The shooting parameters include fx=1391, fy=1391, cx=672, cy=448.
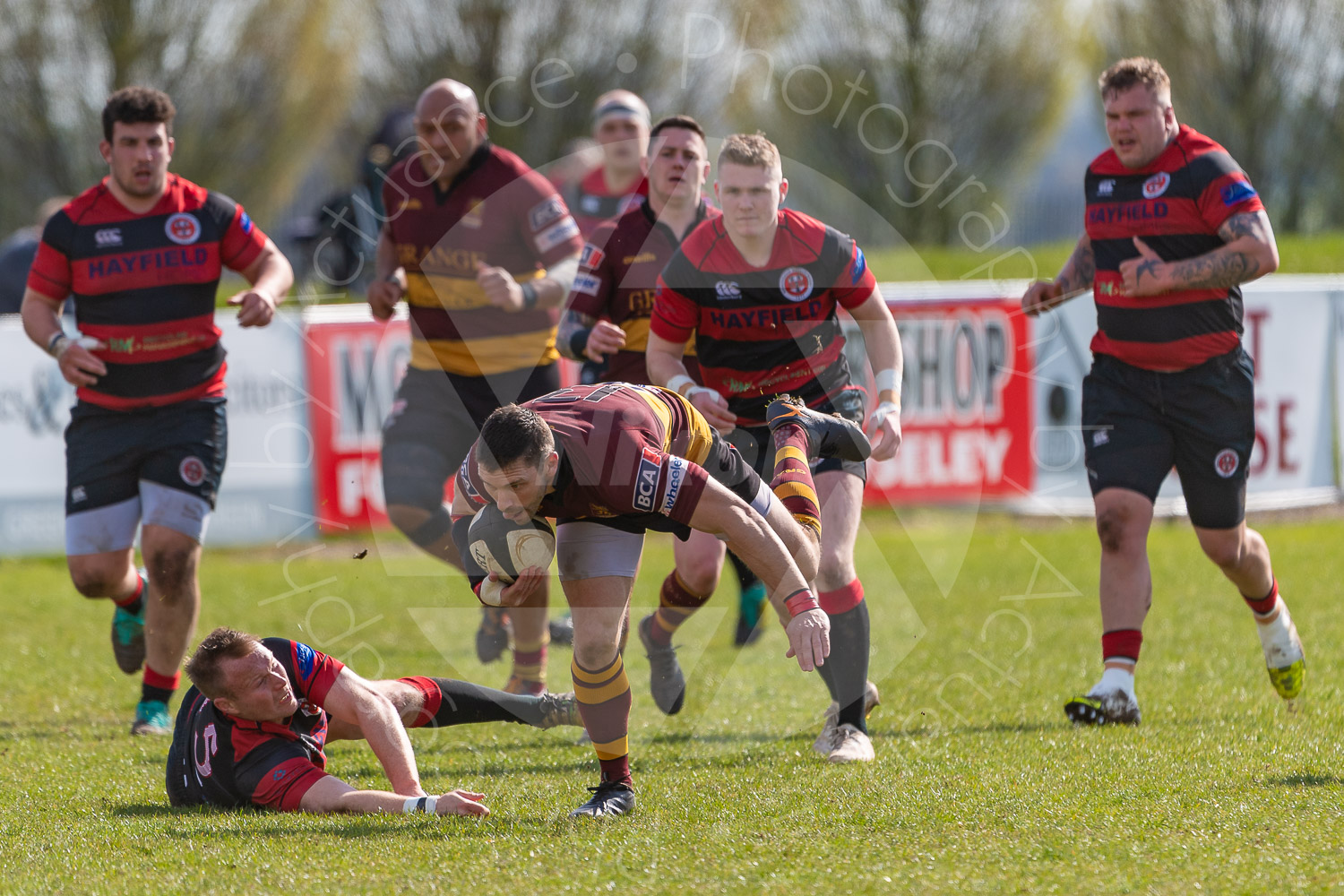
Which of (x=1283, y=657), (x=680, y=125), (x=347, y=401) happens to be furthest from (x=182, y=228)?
(x=1283, y=657)

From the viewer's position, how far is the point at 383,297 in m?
6.82

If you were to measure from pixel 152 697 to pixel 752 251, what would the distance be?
327 cm

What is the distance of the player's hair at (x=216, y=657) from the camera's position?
457 cm

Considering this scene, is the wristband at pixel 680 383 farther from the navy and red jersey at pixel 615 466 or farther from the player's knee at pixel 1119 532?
the player's knee at pixel 1119 532

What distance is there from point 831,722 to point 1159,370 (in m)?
2.06

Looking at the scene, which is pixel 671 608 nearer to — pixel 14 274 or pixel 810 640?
pixel 810 640

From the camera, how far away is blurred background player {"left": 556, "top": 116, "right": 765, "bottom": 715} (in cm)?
604

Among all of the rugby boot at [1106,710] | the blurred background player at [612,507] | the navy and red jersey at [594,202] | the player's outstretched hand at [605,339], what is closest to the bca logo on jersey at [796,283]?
the player's outstretched hand at [605,339]

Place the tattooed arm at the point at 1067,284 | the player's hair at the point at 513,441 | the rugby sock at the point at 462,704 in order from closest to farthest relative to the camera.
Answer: the player's hair at the point at 513,441
the rugby sock at the point at 462,704
the tattooed arm at the point at 1067,284

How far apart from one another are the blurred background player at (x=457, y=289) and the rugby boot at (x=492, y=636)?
49 cm

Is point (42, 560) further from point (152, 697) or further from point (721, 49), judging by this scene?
point (721, 49)

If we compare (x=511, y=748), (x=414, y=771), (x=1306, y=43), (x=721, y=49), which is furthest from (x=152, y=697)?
(x=1306, y=43)

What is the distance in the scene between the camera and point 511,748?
18.6 feet

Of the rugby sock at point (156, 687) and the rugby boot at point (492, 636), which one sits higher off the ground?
the rugby sock at point (156, 687)
